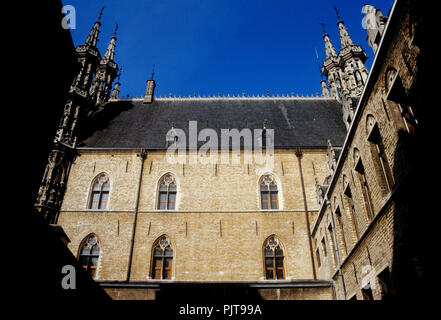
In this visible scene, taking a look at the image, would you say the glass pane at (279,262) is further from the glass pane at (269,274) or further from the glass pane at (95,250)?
the glass pane at (95,250)

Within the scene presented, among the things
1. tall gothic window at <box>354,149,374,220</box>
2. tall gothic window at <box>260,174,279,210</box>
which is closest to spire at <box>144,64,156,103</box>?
tall gothic window at <box>260,174,279,210</box>

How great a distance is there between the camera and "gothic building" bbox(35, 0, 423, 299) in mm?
8922

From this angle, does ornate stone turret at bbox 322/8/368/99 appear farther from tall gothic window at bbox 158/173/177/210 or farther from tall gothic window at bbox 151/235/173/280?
tall gothic window at bbox 151/235/173/280

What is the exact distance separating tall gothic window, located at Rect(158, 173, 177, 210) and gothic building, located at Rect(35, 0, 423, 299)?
58mm

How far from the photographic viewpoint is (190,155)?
1756 centimetres

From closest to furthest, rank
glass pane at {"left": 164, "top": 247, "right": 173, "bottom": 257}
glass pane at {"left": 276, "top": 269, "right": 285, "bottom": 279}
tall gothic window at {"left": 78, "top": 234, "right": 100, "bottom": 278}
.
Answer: glass pane at {"left": 276, "top": 269, "right": 285, "bottom": 279} → tall gothic window at {"left": 78, "top": 234, "right": 100, "bottom": 278} → glass pane at {"left": 164, "top": 247, "right": 173, "bottom": 257}

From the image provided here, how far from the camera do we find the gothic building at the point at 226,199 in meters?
8.92

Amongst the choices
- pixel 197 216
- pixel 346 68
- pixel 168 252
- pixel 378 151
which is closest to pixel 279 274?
pixel 197 216

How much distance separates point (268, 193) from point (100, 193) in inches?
357

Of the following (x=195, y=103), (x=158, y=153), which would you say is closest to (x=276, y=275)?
(x=158, y=153)

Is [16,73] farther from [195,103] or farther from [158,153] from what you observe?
[195,103]

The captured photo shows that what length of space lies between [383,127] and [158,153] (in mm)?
12859

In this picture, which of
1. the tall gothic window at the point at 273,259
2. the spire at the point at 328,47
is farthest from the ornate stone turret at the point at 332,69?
the tall gothic window at the point at 273,259

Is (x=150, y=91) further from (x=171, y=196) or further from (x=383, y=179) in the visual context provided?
(x=383, y=179)
